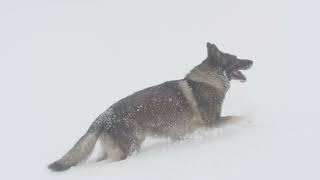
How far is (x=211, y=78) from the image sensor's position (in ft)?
38.5

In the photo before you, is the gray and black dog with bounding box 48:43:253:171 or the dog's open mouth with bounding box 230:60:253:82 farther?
the dog's open mouth with bounding box 230:60:253:82

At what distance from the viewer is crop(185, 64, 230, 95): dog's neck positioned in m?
11.7

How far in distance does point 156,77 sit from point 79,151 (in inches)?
589

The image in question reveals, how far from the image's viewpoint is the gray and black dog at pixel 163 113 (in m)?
10.8

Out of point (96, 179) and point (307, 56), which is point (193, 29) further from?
point (96, 179)

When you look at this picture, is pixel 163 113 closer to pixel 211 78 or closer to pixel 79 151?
pixel 211 78

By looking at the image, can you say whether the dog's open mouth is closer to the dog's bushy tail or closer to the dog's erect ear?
the dog's erect ear

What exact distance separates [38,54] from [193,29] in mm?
8218

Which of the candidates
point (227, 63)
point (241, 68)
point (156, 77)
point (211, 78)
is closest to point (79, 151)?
point (211, 78)

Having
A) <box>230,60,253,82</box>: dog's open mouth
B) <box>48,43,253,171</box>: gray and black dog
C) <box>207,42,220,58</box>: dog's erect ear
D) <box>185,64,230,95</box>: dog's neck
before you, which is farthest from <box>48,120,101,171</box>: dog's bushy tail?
<box>230,60,253,82</box>: dog's open mouth

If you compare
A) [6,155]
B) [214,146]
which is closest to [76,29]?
[6,155]

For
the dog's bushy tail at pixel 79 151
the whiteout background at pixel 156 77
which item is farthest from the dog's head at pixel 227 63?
the dog's bushy tail at pixel 79 151

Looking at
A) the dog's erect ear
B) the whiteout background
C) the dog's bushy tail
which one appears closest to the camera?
the whiteout background

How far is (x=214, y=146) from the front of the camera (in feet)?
33.4
